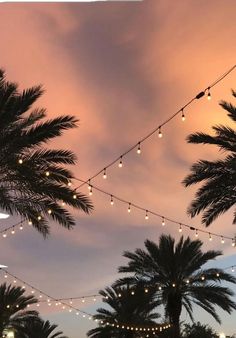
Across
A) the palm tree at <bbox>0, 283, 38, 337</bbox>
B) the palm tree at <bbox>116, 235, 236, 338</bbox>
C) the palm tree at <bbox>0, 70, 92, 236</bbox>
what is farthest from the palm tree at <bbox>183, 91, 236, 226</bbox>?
the palm tree at <bbox>0, 283, 38, 337</bbox>

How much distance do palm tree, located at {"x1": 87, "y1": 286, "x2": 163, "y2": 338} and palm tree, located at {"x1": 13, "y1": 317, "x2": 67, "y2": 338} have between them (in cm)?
404

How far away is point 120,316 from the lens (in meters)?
31.7

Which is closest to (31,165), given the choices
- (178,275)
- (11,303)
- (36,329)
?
(178,275)

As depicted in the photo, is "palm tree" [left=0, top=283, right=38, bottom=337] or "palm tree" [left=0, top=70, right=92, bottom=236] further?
"palm tree" [left=0, top=283, right=38, bottom=337]

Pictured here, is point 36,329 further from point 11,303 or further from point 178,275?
point 178,275

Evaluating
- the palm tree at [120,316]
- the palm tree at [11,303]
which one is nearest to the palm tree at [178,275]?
the palm tree at [120,316]

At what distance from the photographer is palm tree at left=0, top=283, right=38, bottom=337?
28484 millimetres

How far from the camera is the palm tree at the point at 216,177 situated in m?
13.2

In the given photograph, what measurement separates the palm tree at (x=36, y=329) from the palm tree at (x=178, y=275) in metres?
10.7

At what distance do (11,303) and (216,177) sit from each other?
18392 millimetres

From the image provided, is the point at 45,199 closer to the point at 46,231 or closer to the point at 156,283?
the point at 46,231

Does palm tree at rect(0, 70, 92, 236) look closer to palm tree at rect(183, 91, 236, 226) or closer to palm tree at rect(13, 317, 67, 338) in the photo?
palm tree at rect(183, 91, 236, 226)

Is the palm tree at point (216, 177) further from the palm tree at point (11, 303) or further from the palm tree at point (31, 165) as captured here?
the palm tree at point (11, 303)

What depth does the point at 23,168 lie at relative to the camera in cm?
1210
